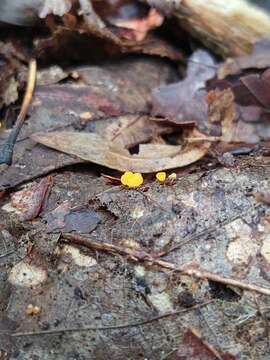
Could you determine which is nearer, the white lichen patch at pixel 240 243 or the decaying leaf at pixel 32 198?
the white lichen patch at pixel 240 243

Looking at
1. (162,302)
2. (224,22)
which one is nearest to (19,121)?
(162,302)

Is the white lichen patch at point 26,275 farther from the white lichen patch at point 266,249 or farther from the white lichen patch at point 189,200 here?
the white lichen patch at point 266,249

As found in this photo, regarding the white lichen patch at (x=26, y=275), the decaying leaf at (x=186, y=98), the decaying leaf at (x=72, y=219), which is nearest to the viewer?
the white lichen patch at (x=26, y=275)

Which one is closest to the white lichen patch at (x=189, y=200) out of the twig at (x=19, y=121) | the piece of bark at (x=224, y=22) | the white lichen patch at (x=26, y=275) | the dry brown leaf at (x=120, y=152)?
the dry brown leaf at (x=120, y=152)

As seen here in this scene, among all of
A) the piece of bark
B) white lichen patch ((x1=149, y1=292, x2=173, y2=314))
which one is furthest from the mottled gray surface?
the piece of bark

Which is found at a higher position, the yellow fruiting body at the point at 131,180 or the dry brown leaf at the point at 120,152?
the yellow fruiting body at the point at 131,180

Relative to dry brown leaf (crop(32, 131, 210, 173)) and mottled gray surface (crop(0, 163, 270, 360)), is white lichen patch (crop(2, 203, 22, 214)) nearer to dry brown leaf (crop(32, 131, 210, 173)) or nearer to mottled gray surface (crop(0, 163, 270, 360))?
mottled gray surface (crop(0, 163, 270, 360))

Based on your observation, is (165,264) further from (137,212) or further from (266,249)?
(266,249)

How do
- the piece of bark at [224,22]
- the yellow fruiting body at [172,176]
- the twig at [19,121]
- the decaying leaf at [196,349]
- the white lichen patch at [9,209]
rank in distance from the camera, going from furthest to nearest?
1. the piece of bark at [224,22]
2. the twig at [19,121]
3. the yellow fruiting body at [172,176]
4. the white lichen patch at [9,209]
5. the decaying leaf at [196,349]
